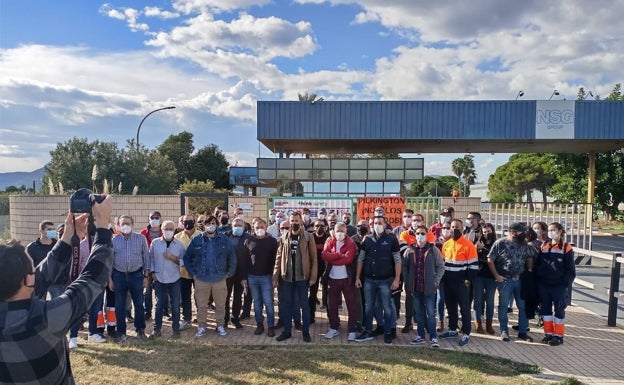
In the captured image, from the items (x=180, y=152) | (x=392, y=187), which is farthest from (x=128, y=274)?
(x=180, y=152)

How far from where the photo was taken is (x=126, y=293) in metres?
6.44

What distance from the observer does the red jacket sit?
6449 mm

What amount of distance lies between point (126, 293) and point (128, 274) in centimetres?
33

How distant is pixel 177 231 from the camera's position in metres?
7.90

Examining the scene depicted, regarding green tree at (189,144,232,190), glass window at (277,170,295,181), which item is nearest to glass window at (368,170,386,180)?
glass window at (277,170,295,181)

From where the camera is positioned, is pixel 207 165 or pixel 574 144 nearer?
pixel 574 144

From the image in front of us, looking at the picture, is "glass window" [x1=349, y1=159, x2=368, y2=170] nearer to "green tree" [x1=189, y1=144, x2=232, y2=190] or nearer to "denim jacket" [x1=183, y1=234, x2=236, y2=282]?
"denim jacket" [x1=183, y1=234, x2=236, y2=282]

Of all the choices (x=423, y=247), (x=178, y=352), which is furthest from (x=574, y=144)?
(x=178, y=352)

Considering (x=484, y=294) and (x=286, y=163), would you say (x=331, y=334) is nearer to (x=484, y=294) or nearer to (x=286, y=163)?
(x=484, y=294)

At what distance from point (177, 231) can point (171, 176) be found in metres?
25.7

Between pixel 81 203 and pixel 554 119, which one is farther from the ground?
pixel 554 119

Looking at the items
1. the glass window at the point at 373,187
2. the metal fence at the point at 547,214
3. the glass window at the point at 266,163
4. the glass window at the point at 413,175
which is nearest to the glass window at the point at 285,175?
the glass window at the point at 266,163

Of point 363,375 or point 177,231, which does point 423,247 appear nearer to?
point 363,375

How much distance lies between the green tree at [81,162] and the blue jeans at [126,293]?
22.4 metres
